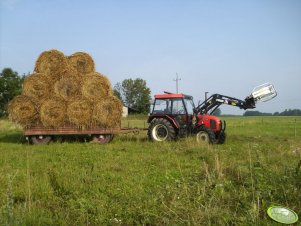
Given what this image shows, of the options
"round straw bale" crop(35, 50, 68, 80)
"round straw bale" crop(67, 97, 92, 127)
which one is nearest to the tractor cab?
"round straw bale" crop(67, 97, 92, 127)

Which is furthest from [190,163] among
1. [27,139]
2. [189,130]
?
[27,139]

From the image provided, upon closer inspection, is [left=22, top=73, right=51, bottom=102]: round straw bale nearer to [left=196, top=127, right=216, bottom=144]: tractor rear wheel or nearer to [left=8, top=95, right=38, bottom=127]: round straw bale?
[left=8, top=95, right=38, bottom=127]: round straw bale

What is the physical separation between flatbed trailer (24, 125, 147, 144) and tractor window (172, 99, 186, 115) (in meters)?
1.73

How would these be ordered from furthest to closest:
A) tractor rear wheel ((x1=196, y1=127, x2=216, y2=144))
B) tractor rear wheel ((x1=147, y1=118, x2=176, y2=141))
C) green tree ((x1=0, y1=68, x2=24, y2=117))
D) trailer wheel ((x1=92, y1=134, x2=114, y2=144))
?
green tree ((x1=0, y1=68, x2=24, y2=117)), trailer wheel ((x1=92, y1=134, x2=114, y2=144)), tractor rear wheel ((x1=147, y1=118, x2=176, y2=141)), tractor rear wheel ((x1=196, y1=127, x2=216, y2=144))

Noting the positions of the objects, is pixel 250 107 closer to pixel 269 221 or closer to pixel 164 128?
pixel 164 128

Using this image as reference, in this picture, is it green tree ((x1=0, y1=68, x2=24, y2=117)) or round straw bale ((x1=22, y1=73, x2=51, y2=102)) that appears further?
green tree ((x1=0, y1=68, x2=24, y2=117))

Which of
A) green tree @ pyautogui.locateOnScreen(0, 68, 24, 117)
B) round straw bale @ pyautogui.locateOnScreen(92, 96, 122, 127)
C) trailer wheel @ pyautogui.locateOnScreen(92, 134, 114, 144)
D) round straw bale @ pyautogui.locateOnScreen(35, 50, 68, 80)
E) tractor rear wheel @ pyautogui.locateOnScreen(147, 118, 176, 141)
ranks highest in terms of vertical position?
green tree @ pyautogui.locateOnScreen(0, 68, 24, 117)

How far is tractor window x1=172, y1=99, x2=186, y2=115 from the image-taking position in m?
13.3

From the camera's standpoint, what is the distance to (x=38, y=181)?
5.98 meters

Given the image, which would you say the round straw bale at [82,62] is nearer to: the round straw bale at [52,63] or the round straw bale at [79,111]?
the round straw bale at [52,63]

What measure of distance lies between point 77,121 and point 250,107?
244 inches

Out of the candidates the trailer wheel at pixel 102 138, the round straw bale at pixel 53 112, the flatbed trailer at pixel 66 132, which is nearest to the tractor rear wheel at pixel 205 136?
the flatbed trailer at pixel 66 132

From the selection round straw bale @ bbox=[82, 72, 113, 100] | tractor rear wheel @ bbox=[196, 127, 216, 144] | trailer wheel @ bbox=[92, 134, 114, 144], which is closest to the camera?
tractor rear wheel @ bbox=[196, 127, 216, 144]

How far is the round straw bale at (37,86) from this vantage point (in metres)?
12.7
